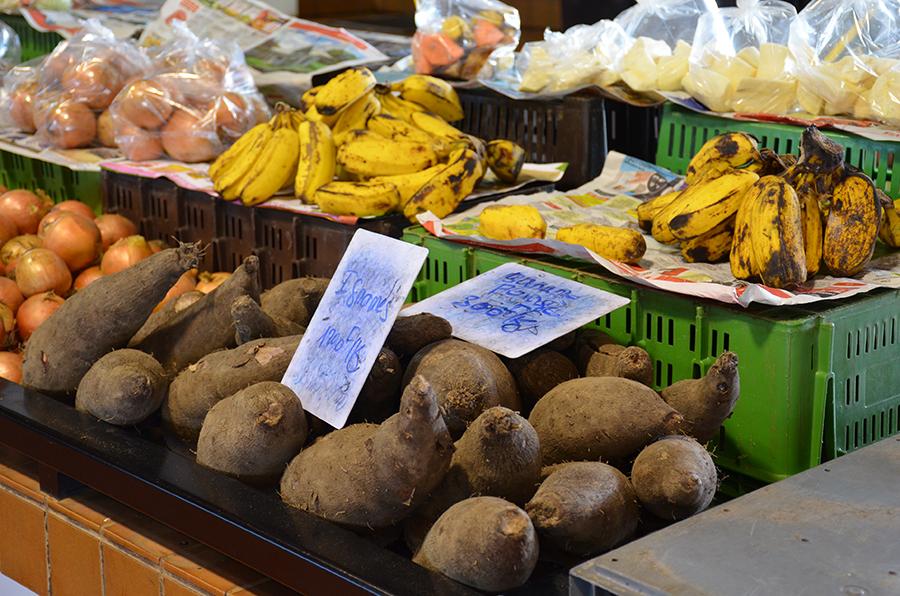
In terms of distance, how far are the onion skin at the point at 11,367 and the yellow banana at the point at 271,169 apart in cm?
60

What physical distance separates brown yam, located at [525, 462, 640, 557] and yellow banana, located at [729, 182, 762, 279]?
541mm

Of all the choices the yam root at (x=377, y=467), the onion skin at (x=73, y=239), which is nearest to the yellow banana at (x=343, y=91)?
the onion skin at (x=73, y=239)

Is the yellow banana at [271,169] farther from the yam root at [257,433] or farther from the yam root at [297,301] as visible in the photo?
the yam root at [257,433]

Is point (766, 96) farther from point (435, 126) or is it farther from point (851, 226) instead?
point (435, 126)

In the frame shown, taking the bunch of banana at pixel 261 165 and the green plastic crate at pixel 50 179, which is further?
the green plastic crate at pixel 50 179

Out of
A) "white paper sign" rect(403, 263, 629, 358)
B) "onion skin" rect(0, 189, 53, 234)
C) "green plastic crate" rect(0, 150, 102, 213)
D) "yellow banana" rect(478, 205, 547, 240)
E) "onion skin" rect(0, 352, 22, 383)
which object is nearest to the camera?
"white paper sign" rect(403, 263, 629, 358)

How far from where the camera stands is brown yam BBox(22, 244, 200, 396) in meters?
1.89

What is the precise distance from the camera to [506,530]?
1237 mm

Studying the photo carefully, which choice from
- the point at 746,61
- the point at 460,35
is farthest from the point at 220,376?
the point at 460,35

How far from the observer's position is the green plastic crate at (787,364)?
164 centimetres

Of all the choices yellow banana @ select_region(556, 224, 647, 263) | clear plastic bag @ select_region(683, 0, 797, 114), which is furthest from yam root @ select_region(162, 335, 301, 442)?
clear plastic bag @ select_region(683, 0, 797, 114)

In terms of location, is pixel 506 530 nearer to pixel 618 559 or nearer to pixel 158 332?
pixel 618 559

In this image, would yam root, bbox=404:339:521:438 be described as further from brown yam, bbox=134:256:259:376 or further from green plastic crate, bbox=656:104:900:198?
green plastic crate, bbox=656:104:900:198

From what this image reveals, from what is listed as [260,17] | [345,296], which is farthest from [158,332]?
[260,17]
